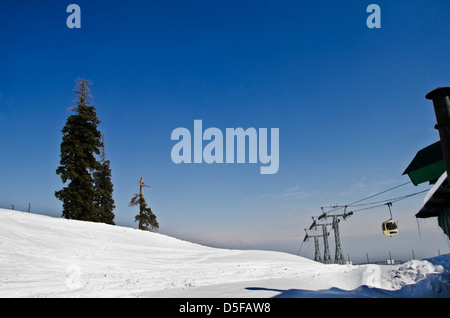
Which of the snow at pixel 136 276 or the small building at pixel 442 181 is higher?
the small building at pixel 442 181

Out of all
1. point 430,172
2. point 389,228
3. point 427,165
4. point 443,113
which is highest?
point 427,165

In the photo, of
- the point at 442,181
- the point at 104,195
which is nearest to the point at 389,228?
the point at 442,181

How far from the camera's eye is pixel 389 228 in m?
27.9

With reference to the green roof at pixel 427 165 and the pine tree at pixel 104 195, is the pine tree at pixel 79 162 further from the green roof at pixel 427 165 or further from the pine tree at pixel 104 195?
the green roof at pixel 427 165

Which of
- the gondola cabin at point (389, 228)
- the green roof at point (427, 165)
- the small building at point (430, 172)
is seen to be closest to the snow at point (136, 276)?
the small building at point (430, 172)

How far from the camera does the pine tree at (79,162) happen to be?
30016mm

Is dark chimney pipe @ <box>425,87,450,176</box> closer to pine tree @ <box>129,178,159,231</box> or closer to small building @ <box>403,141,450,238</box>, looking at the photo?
small building @ <box>403,141,450,238</box>

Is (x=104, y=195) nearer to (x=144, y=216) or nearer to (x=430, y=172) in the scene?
(x=144, y=216)

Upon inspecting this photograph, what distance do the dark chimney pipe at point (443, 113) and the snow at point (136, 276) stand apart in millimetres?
4154

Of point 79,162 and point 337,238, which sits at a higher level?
point 79,162

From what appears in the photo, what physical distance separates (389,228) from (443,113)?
79.9ft

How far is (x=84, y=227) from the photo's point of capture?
861 inches
